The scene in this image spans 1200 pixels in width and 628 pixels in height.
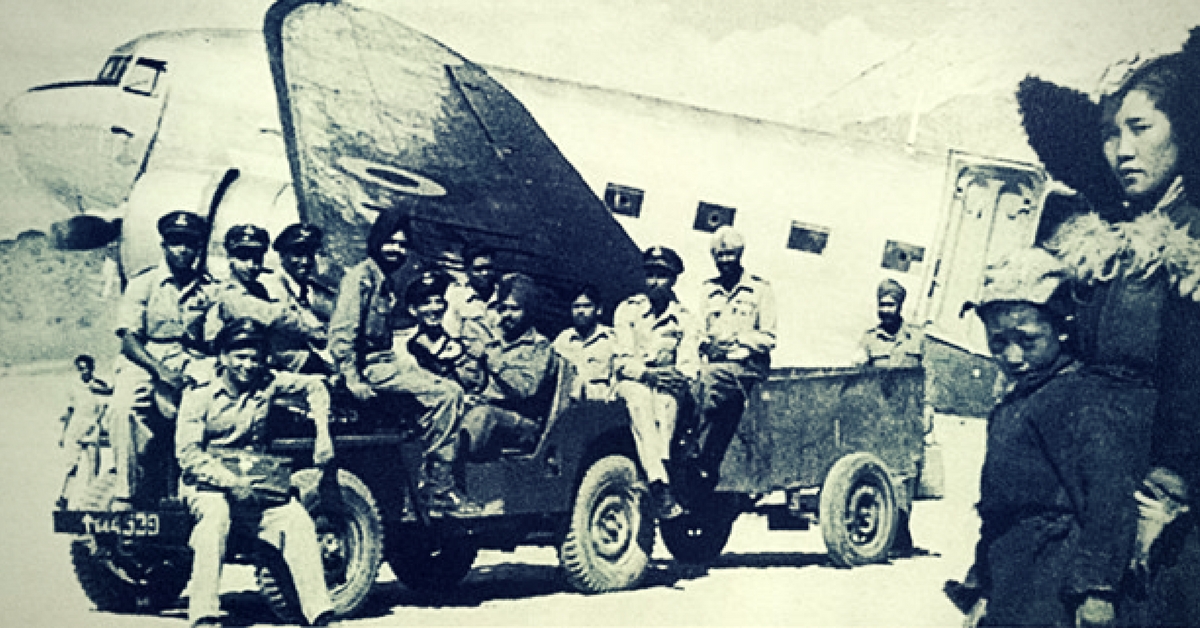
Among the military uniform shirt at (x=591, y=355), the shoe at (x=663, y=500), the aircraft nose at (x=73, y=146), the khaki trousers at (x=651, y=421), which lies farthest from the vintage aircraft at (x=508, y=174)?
the shoe at (x=663, y=500)

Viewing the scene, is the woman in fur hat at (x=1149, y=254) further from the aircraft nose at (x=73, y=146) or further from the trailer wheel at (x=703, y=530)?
the aircraft nose at (x=73, y=146)

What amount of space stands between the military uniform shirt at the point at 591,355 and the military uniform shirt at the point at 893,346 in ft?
3.86

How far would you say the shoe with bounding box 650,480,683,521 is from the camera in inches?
256

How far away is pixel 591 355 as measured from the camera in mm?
6422

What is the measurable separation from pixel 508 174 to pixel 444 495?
53.9 inches

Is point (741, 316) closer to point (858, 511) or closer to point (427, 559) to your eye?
point (858, 511)

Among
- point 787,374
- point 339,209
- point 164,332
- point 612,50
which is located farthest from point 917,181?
point 164,332

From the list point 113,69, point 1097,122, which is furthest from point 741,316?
point 113,69

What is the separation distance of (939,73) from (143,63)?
3.41 meters

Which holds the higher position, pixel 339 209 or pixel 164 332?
pixel 339 209

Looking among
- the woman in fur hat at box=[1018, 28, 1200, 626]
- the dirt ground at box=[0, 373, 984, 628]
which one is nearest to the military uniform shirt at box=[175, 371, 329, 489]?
the dirt ground at box=[0, 373, 984, 628]

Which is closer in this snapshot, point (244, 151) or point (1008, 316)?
point (244, 151)

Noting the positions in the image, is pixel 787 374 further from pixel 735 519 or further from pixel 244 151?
pixel 244 151

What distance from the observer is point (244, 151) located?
20.3 feet
